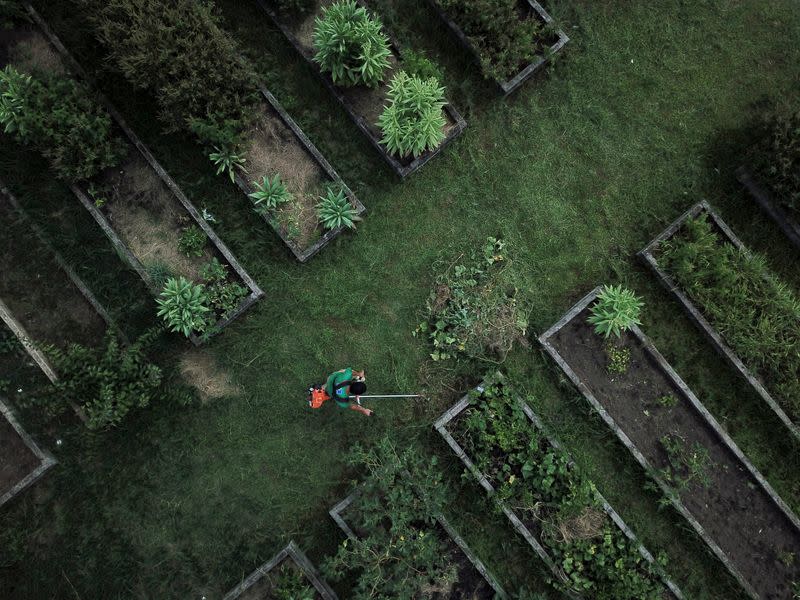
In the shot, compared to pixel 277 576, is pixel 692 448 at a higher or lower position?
lower

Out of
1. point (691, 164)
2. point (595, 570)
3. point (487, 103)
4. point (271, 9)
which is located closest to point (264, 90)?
point (271, 9)

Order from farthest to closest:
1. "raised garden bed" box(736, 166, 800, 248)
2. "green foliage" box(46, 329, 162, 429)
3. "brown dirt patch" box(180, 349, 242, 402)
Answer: "raised garden bed" box(736, 166, 800, 248), "brown dirt patch" box(180, 349, 242, 402), "green foliage" box(46, 329, 162, 429)

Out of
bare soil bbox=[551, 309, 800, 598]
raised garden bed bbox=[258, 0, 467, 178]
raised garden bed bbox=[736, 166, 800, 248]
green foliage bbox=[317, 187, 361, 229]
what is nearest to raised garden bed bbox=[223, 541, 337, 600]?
green foliage bbox=[317, 187, 361, 229]

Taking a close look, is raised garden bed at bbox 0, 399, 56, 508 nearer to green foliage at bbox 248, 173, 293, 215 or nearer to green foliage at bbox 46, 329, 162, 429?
green foliage at bbox 46, 329, 162, 429

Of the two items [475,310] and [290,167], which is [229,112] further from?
[475,310]

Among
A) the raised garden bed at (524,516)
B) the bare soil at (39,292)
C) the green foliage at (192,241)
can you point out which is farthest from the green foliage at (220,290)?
the raised garden bed at (524,516)

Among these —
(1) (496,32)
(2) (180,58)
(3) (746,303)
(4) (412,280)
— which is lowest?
(3) (746,303)

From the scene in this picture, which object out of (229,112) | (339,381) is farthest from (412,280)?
(229,112)
